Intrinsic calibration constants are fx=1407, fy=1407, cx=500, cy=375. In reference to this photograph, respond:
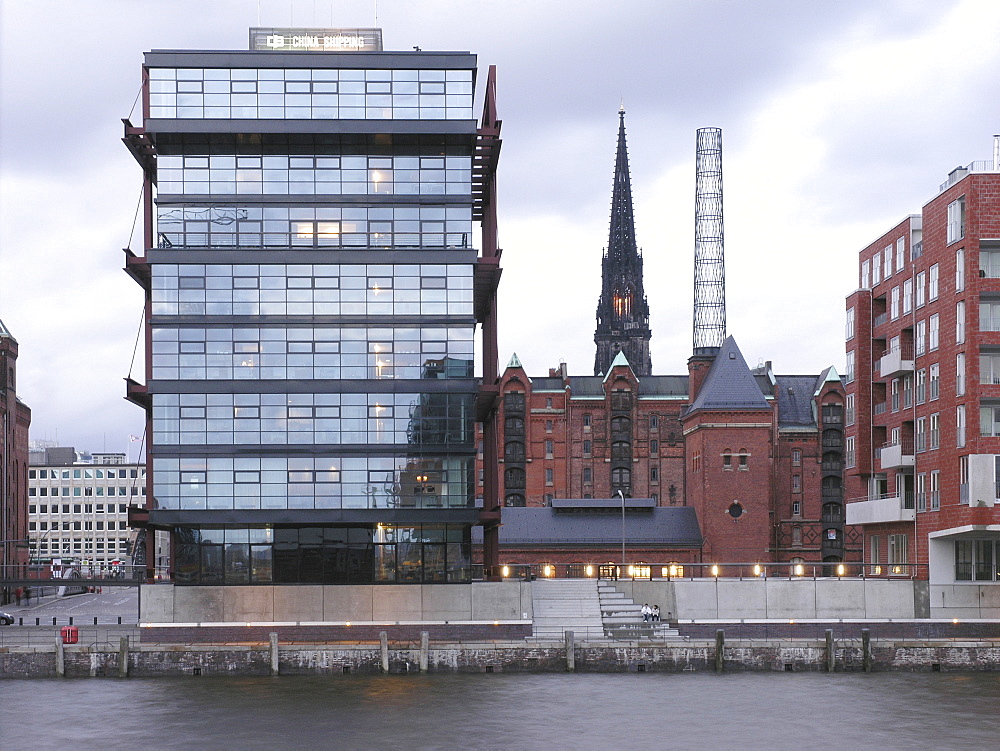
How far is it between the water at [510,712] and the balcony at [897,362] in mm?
22351

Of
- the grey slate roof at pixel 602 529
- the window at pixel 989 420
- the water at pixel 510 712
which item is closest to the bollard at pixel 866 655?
the water at pixel 510 712

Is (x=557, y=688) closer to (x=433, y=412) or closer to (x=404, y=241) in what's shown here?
(x=433, y=412)

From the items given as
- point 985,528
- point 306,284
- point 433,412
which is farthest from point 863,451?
point 306,284

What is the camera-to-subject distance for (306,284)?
75938mm

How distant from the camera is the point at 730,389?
117 meters

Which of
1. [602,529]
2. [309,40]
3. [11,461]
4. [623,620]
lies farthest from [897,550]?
[11,461]

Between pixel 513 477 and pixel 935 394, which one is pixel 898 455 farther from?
pixel 513 477

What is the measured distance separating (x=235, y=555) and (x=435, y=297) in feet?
57.3

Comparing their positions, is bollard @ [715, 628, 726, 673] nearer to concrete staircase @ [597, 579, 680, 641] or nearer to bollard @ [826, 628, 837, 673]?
bollard @ [826, 628, 837, 673]

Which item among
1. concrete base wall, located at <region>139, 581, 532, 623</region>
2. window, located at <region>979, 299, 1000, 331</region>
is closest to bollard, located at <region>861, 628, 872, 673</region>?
window, located at <region>979, 299, 1000, 331</region>

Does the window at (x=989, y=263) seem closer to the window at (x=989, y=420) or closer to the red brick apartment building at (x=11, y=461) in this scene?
the window at (x=989, y=420)

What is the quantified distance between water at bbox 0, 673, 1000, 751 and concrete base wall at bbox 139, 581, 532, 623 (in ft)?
28.9

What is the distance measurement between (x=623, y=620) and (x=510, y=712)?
2387 centimetres

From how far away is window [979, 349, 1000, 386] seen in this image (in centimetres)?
7381
